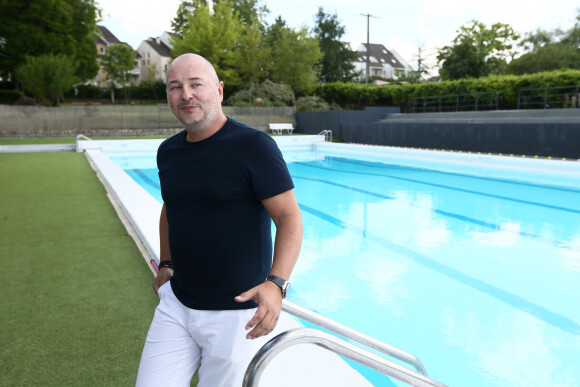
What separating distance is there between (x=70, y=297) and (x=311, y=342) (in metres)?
2.77

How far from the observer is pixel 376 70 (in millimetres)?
77812

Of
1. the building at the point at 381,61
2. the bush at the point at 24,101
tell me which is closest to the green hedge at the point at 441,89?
the bush at the point at 24,101

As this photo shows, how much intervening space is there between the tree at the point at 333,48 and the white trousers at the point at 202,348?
5269cm

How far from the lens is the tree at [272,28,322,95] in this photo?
3416 centimetres

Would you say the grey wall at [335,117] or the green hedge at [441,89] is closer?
the green hedge at [441,89]

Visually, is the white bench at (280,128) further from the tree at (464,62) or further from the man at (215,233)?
the man at (215,233)

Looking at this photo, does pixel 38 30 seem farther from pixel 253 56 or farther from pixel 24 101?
pixel 253 56

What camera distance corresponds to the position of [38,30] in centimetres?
3011

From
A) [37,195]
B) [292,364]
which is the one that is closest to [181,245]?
[292,364]

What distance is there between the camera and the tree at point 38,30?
29.6 m

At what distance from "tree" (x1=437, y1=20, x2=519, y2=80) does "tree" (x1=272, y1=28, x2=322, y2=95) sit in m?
13.7

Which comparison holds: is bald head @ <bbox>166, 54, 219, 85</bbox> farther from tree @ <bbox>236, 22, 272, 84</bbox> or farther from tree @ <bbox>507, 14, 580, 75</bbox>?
tree @ <bbox>507, 14, 580, 75</bbox>

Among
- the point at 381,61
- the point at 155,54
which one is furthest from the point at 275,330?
the point at 381,61

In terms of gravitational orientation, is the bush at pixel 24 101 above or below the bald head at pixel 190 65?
above
